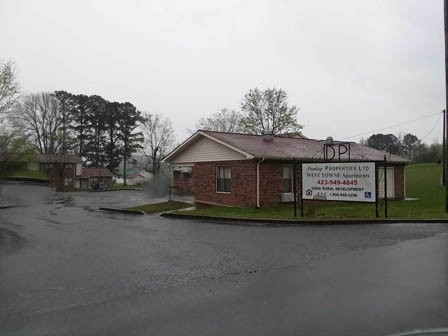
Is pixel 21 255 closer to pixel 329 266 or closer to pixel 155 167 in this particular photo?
pixel 329 266

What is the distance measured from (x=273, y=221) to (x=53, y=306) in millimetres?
9412

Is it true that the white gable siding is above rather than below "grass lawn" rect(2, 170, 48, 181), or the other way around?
above

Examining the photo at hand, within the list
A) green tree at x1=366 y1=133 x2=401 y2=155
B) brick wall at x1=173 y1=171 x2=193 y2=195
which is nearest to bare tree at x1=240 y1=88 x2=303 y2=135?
brick wall at x1=173 y1=171 x2=193 y2=195

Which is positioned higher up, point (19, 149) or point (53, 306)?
point (19, 149)

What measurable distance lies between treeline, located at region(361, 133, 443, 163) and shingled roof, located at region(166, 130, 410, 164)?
5043cm

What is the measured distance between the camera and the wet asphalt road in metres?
4.29

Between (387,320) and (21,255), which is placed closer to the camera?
(387,320)

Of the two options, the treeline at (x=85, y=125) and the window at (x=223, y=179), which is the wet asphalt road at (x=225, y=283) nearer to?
the window at (x=223, y=179)

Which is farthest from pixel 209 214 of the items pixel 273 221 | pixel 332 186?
pixel 332 186

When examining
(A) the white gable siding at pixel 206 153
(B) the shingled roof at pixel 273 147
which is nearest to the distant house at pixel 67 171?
(A) the white gable siding at pixel 206 153

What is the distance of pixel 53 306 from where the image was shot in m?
4.93

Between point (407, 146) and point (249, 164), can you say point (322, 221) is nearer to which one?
point (249, 164)

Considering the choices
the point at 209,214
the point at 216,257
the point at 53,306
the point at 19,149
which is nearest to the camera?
the point at 53,306

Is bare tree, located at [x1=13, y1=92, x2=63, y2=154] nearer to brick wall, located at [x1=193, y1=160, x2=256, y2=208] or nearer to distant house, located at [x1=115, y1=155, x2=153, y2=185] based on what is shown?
distant house, located at [x1=115, y1=155, x2=153, y2=185]
